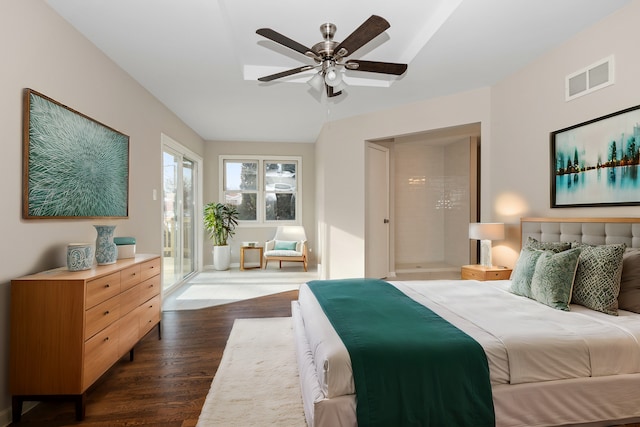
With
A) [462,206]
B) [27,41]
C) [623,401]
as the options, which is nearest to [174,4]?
[27,41]

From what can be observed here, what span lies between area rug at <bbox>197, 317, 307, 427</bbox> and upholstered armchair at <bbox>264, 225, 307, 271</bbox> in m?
3.24

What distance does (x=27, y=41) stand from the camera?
7.25 ft

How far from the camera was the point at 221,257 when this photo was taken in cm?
697

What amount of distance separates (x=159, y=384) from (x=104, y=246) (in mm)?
1102

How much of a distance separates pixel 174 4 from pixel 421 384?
9.49 ft

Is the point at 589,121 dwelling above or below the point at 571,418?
above

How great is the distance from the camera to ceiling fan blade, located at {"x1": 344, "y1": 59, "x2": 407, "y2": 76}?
2473 mm

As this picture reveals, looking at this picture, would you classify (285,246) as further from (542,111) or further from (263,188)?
(542,111)

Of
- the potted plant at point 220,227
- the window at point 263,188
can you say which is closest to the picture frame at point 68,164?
the potted plant at point 220,227

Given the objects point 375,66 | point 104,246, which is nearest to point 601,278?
point 375,66

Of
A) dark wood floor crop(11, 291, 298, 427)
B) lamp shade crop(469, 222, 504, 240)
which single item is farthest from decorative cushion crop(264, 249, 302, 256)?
lamp shade crop(469, 222, 504, 240)

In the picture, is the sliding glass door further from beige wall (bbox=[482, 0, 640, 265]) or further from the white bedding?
beige wall (bbox=[482, 0, 640, 265])

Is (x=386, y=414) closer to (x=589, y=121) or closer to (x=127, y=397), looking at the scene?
(x=127, y=397)

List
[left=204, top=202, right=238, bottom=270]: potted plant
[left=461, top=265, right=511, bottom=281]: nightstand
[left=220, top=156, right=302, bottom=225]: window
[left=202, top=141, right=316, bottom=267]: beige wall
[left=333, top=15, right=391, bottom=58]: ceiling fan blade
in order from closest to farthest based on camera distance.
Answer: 1. [left=333, top=15, right=391, bottom=58]: ceiling fan blade
2. [left=461, top=265, right=511, bottom=281]: nightstand
3. [left=204, top=202, right=238, bottom=270]: potted plant
4. [left=202, top=141, right=316, bottom=267]: beige wall
5. [left=220, top=156, right=302, bottom=225]: window
